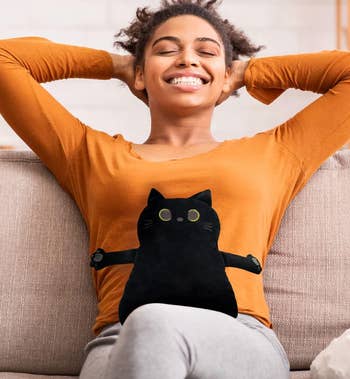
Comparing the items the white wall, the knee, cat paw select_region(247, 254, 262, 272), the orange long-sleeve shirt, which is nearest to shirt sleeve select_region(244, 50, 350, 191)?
the orange long-sleeve shirt

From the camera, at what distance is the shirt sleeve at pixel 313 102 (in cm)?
170

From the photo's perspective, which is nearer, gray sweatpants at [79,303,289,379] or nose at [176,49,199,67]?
gray sweatpants at [79,303,289,379]

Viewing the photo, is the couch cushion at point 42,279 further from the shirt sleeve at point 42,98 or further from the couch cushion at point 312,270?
the couch cushion at point 312,270

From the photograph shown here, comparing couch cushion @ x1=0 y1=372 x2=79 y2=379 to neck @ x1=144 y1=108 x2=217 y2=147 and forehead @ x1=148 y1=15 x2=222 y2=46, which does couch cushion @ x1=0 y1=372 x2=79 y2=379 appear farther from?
forehead @ x1=148 y1=15 x2=222 y2=46

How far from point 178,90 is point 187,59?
71 millimetres

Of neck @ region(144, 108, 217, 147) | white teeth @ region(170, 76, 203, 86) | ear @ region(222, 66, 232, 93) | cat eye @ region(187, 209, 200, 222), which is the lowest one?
cat eye @ region(187, 209, 200, 222)

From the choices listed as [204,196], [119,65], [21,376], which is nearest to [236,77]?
[119,65]

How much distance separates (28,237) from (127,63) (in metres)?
0.51

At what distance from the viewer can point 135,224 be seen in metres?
1.54

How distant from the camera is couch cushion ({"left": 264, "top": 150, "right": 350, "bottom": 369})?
63.3 inches

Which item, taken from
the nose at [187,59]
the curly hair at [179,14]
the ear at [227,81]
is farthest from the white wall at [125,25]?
the nose at [187,59]

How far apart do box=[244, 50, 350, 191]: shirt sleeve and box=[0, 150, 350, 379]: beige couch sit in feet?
0.21

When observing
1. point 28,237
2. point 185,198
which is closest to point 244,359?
point 185,198

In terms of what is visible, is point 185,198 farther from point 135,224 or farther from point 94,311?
point 94,311
